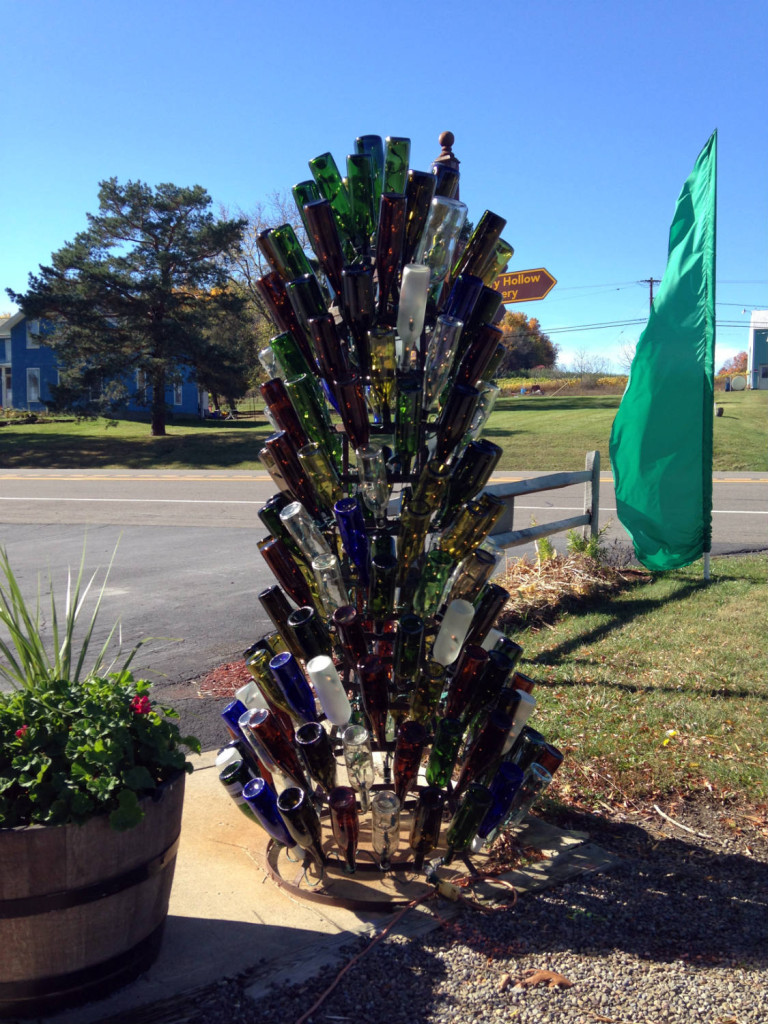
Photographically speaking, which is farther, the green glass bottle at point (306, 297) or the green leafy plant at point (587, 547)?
the green leafy plant at point (587, 547)

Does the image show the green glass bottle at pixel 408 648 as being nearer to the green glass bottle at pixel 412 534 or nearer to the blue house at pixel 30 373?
the green glass bottle at pixel 412 534

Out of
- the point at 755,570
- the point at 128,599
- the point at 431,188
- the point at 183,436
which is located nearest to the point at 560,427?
the point at 183,436

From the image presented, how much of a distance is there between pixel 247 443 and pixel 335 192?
2513 centimetres

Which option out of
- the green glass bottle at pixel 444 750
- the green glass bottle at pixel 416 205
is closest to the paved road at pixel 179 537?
the green glass bottle at pixel 444 750

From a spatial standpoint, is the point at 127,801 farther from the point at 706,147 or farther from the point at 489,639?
the point at 706,147

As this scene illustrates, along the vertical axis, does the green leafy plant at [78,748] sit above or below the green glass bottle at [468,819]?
above

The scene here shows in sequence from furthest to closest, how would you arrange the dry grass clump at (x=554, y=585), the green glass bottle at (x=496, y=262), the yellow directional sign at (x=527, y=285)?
the yellow directional sign at (x=527, y=285) → the dry grass clump at (x=554, y=585) → the green glass bottle at (x=496, y=262)

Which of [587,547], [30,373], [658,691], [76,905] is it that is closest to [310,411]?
[76,905]

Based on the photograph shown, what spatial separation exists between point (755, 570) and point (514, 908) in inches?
248

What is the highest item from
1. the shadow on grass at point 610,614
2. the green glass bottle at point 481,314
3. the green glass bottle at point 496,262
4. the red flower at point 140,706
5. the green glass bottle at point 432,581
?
the green glass bottle at point 496,262

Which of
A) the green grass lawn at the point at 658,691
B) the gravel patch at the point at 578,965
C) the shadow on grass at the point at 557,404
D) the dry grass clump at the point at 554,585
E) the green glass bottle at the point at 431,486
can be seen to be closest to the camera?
the gravel patch at the point at 578,965

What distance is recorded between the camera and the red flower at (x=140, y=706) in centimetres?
261

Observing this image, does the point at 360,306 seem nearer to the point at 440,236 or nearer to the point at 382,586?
the point at 440,236

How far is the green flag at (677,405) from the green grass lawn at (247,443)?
12619 millimetres
